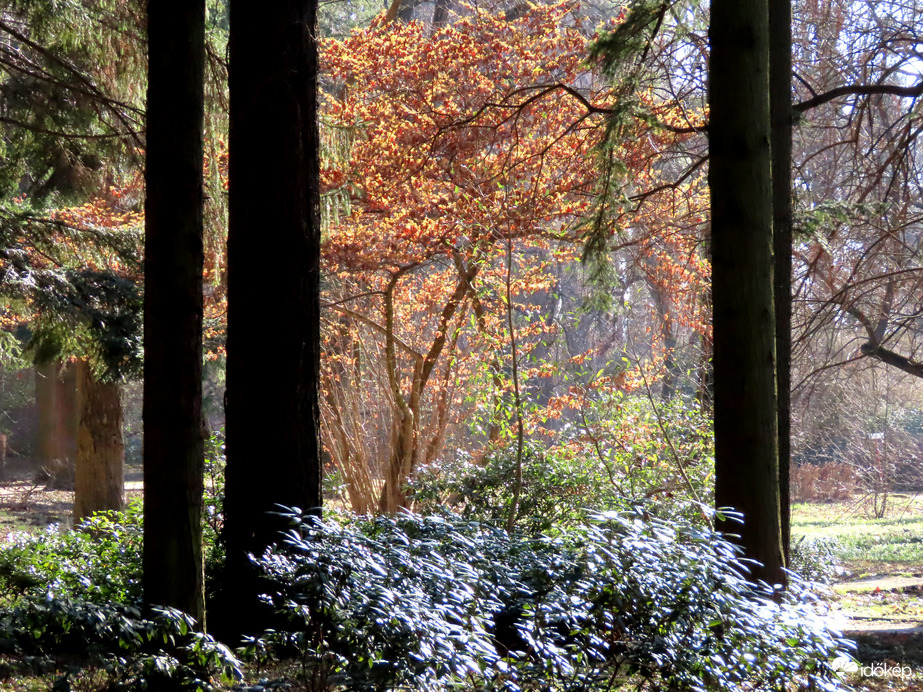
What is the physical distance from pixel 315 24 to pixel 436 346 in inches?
222

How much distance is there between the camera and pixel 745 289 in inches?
167

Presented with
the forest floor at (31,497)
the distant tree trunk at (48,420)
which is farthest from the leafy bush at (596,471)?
the distant tree trunk at (48,420)

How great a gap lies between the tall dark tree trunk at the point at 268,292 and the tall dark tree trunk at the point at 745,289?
2049mm

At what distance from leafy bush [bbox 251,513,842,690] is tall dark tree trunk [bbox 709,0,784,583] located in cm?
128

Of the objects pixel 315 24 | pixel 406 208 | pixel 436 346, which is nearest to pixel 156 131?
pixel 315 24

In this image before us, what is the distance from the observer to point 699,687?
2.52 metres

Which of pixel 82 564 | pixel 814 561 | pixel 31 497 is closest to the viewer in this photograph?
pixel 82 564

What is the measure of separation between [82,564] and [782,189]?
5299mm

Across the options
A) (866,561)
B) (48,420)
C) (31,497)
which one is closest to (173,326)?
(866,561)

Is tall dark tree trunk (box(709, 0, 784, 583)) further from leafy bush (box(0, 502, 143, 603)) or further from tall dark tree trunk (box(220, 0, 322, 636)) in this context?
leafy bush (box(0, 502, 143, 603))

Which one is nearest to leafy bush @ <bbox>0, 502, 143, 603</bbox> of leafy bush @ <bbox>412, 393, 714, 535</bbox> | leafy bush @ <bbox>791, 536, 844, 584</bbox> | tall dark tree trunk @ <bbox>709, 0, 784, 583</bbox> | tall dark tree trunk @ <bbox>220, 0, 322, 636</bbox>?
tall dark tree trunk @ <bbox>220, 0, 322, 636</bbox>

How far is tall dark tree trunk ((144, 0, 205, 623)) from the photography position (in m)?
3.46

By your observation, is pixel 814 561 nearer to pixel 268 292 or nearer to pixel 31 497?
pixel 268 292

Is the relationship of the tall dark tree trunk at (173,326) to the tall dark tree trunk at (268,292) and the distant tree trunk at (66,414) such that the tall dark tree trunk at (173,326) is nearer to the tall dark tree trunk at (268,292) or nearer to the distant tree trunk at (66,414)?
the tall dark tree trunk at (268,292)
